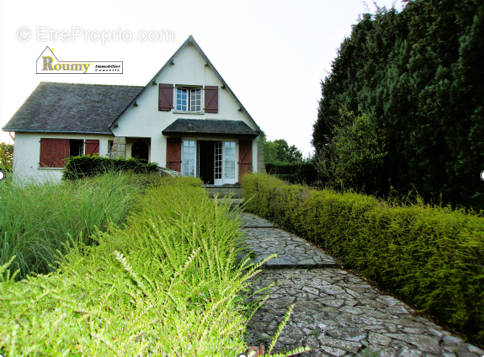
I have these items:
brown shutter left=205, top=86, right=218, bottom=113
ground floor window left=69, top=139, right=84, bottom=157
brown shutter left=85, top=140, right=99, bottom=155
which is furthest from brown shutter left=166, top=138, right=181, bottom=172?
ground floor window left=69, top=139, right=84, bottom=157

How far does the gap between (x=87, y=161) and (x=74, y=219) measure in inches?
285

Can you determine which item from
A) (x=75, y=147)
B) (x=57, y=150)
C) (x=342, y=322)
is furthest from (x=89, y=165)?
(x=342, y=322)

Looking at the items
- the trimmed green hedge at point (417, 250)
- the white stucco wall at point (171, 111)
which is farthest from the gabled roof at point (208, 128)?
the trimmed green hedge at point (417, 250)

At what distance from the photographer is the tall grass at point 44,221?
2.60m

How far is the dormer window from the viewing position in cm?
1472

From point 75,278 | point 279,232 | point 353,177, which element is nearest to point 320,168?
point 353,177

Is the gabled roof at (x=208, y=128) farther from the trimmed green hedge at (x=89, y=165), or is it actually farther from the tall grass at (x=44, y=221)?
the tall grass at (x=44, y=221)

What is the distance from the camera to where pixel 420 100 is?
6617mm

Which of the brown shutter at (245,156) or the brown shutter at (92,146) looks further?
the brown shutter at (92,146)

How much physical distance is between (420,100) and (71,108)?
59.0 ft

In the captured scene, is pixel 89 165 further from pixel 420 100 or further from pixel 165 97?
pixel 420 100

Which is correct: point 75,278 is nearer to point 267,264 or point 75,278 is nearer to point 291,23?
point 267,264

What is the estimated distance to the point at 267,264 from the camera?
3.88m

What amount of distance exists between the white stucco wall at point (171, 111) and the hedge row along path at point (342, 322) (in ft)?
37.6
